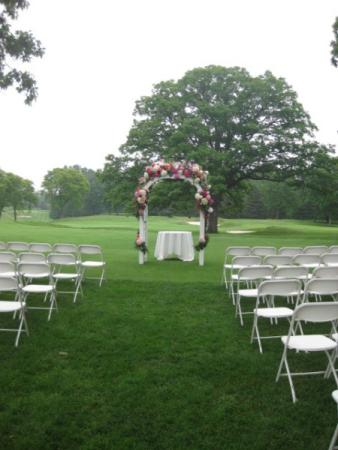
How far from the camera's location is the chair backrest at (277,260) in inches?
258

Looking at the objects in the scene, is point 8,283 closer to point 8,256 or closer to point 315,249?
point 8,256

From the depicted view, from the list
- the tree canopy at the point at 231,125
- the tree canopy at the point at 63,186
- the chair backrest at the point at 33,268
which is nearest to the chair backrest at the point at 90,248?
the chair backrest at the point at 33,268

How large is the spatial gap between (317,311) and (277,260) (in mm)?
3293

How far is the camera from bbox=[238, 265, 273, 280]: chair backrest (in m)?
5.44

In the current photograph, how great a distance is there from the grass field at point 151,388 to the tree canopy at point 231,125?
64.9ft

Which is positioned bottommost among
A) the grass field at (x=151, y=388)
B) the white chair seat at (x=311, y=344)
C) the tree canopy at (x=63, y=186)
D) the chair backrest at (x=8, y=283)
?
the grass field at (x=151, y=388)

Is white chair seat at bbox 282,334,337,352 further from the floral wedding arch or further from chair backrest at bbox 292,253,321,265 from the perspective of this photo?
the floral wedding arch

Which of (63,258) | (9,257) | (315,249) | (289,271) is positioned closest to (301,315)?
(289,271)

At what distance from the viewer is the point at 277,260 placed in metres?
6.64

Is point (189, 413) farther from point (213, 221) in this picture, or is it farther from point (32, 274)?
point (213, 221)

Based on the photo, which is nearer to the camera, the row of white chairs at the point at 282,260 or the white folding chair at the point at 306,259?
the row of white chairs at the point at 282,260

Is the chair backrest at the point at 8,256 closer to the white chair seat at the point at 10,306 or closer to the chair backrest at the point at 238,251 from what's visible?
the white chair seat at the point at 10,306

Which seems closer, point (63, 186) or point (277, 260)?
point (277, 260)

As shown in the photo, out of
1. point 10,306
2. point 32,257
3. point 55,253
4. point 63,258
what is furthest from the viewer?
point 55,253
